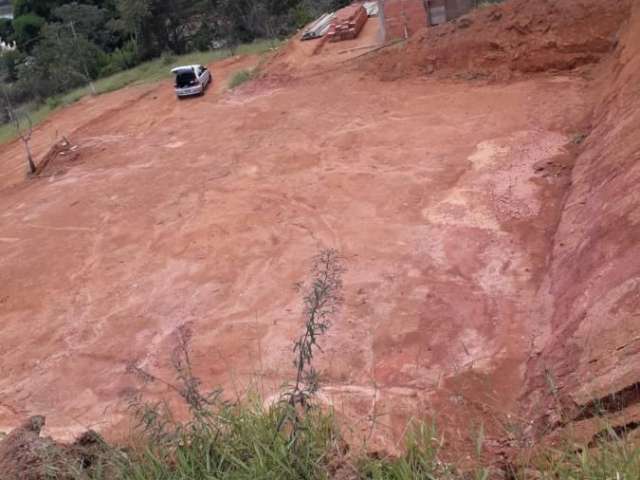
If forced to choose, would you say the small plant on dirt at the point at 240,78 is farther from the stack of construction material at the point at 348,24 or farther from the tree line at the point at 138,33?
the tree line at the point at 138,33

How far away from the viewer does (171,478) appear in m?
3.34

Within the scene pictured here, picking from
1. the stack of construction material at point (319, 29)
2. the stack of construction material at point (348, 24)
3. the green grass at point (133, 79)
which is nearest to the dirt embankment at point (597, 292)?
the stack of construction material at point (348, 24)

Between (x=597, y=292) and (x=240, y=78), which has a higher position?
(x=240, y=78)

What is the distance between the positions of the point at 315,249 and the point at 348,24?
14.9m

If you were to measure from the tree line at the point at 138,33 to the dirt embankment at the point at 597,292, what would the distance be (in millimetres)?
23021

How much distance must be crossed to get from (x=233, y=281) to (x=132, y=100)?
14.1m

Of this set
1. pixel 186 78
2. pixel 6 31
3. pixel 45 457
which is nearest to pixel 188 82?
pixel 186 78

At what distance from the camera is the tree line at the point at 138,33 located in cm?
3047

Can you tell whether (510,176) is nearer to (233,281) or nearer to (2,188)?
(233,281)

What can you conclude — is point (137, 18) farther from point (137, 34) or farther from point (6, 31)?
point (6, 31)

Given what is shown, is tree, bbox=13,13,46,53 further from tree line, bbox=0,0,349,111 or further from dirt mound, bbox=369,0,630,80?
dirt mound, bbox=369,0,630,80

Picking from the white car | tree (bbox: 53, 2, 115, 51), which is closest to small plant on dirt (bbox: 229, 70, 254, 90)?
the white car

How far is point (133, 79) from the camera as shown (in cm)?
2636

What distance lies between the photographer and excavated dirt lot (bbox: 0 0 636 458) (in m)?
7.23
